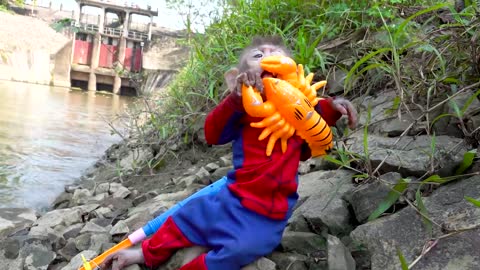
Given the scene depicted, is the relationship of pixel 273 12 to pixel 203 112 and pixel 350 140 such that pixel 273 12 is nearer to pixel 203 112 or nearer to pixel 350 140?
pixel 203 112

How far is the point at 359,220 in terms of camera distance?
5.90 ft

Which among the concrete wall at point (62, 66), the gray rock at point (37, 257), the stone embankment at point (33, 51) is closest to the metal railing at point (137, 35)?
the concrete wall at point (62, 66)

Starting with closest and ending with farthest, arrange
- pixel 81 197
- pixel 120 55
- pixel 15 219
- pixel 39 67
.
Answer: pixel 15 219, pixel 81 197, pixel 39 67, pixel 120 55

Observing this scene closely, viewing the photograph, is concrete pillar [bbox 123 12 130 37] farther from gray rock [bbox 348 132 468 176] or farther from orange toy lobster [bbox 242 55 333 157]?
orange toy lobster [bbox 242 55 333 157]

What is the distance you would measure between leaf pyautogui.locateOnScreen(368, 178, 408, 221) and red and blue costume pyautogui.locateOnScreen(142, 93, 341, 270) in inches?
11.5

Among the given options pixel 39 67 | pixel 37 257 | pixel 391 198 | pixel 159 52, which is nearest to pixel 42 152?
pixel 37 257

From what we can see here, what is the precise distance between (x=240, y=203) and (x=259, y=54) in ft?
1.86

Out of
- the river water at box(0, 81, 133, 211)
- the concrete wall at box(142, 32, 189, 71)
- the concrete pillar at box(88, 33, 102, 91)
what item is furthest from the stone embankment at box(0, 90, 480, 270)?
the concrete pillar at box(88, 33, 102, 91)

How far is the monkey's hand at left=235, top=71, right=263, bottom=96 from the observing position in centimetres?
166

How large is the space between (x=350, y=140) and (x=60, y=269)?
150 centimetres

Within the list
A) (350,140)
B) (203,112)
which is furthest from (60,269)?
(203,112)

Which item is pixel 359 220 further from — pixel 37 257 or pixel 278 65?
pixel 37 257

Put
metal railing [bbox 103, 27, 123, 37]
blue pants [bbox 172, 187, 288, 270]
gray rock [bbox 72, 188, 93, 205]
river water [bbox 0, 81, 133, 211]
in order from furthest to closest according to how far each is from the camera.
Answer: metal railing [bbox 103, 27, 123, 37] < river water [bbox 0, 81, 133, 211] < gray rock [bbox 72, 188, 93, 205] < blue pants [bbox 172, 187, 288, 270]

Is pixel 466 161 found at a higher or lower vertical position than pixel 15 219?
higher
